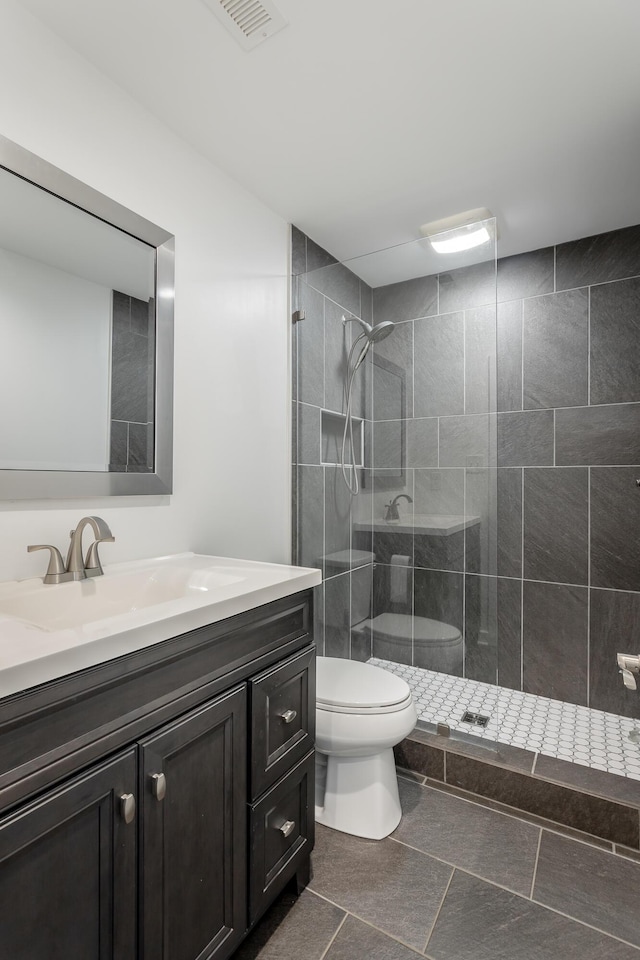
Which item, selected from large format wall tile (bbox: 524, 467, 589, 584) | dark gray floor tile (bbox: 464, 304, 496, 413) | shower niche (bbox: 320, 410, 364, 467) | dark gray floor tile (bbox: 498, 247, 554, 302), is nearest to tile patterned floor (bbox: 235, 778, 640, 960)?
large format wall tile (bbox: 524, 467, 589, 584)

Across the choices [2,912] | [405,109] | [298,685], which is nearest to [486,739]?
[298,685]

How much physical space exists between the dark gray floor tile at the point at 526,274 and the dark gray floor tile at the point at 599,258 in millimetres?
47

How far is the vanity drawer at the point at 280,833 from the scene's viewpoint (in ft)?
3.92

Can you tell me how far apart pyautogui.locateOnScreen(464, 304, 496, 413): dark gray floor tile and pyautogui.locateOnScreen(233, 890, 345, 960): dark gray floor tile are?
1684mm

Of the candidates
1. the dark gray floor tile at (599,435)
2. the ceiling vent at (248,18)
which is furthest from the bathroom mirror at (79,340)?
the dark gray floor tile at (599,435)

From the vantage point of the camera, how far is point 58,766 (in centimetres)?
78

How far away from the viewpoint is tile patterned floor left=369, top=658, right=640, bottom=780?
191cm

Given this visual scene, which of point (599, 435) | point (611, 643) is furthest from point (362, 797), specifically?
point (599, 435)

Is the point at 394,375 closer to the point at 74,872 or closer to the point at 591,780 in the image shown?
the point at 591,780

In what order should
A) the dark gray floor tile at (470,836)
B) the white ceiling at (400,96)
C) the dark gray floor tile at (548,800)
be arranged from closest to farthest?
the white ceiling at (400,96), the dark gray floor tile at (470,836), the dark gray floor tile at (548,800)

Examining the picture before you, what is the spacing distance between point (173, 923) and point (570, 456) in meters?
2.32

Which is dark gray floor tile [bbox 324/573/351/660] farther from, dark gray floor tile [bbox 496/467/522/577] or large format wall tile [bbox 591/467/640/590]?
large format wall tile [bbox 591/467/640/590]

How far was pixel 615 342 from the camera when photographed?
236 centimetres

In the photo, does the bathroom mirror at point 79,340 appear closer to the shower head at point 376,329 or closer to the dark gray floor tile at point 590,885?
the shower head at point 376,329
